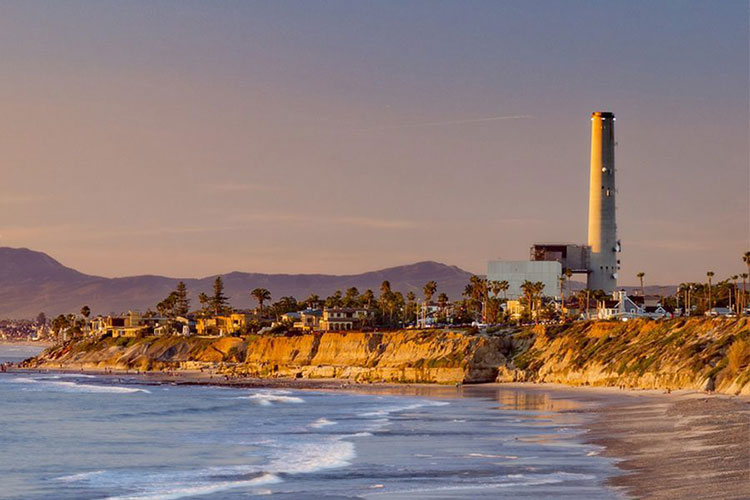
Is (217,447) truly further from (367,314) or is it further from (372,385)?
(367,314)

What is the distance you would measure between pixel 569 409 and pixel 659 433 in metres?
20.1

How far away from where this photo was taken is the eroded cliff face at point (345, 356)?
116 metres

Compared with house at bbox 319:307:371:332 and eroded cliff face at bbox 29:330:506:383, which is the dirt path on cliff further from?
house at bbox 319:307:371:332

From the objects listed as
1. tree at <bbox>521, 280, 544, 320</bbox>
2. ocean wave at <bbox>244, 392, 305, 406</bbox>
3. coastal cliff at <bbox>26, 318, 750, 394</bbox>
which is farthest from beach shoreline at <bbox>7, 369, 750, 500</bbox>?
tree at <bbox>521, 280, 544, 320</bbox>

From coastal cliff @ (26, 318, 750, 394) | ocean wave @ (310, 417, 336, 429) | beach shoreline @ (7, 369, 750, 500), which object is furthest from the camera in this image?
coastal cliff @ (26, 318, 750, 394)

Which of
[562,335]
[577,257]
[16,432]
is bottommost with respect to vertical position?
[16,432]

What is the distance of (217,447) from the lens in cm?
5331

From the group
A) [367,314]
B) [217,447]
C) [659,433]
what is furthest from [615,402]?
[367,314]

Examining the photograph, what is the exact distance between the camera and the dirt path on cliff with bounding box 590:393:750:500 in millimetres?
32469

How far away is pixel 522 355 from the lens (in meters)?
113

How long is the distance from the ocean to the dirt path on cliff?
4.44ft

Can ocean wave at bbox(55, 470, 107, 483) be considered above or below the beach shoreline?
below

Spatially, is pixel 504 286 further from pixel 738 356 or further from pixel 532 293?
pixel 738 356

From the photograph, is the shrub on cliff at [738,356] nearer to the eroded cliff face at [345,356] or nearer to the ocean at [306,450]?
the ocean at [306,450]
